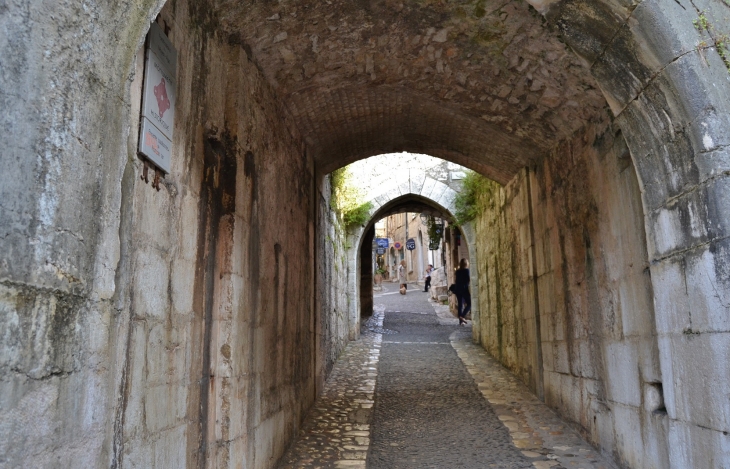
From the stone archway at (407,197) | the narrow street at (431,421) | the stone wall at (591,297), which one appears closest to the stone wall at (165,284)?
the narrow street at (431,421)

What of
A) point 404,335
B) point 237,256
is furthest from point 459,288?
point 237,256

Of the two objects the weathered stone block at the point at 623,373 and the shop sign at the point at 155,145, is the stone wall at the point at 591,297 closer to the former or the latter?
the weathered stone block at the point at 623,373

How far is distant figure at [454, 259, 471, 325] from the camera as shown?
13.0m

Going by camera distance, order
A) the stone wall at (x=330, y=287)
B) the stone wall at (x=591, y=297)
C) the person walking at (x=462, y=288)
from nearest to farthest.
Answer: the stone wall at (x=591, y=297) → the stone wall at (x=330, y=287) → the person walking at (x=462, y=288)

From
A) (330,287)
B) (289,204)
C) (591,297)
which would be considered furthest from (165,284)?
(330,287)

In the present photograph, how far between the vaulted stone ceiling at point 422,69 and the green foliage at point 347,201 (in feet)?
9.56

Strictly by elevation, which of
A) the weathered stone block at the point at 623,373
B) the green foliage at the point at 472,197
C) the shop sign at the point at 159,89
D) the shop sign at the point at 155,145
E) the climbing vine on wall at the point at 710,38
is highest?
the green foliage at the point at 472,197

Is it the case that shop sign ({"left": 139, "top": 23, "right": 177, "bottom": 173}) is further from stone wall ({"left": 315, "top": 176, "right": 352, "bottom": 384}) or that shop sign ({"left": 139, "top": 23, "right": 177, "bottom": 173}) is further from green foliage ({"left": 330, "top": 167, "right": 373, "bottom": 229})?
green foliage ({"left": 330, "top": 167, "right": 373, "bottom": 229})

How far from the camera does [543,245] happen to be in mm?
5520

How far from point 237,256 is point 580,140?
9.28 feet

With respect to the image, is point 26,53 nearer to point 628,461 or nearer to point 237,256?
point 237,256

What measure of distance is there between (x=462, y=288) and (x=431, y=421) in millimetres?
8396

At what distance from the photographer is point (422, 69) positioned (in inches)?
169

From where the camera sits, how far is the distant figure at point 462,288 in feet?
42.8
